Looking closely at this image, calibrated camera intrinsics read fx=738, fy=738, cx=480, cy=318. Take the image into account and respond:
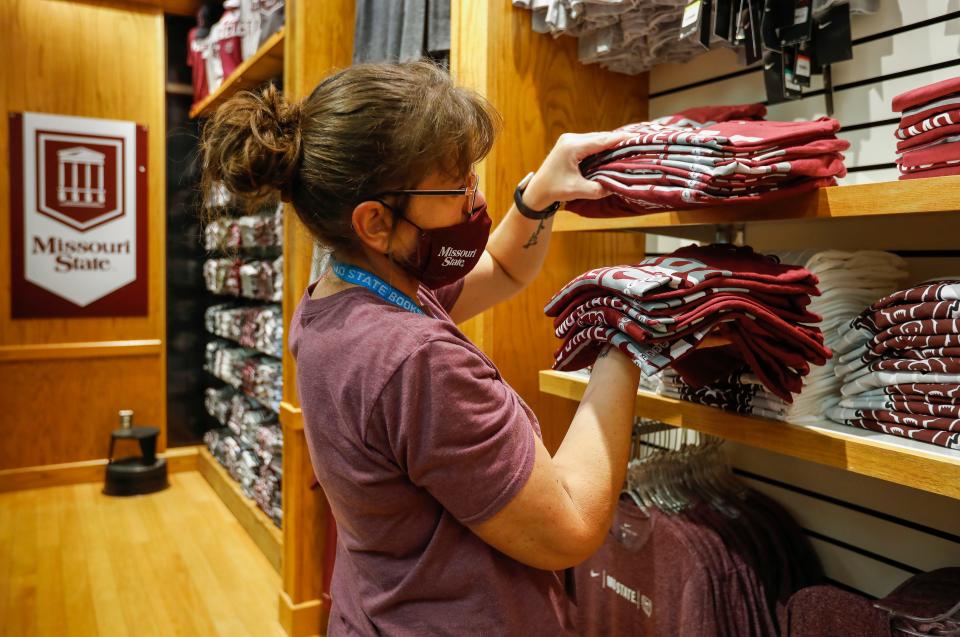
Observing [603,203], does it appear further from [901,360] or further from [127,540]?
[127,540]

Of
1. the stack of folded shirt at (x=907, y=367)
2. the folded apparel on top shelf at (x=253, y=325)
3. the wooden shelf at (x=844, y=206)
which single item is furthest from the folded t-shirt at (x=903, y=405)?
the folded apparel on top shelf at (x=253, y=325)

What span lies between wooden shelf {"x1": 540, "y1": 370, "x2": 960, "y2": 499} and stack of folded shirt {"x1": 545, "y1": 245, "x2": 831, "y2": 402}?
8 cm

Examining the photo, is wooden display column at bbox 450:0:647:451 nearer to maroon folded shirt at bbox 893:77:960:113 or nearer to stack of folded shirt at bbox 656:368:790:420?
stack of folded shirt at bbox 656:368:790:420

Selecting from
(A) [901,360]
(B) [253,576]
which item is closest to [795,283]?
(A) [901,360]

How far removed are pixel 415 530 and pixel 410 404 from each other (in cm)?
22

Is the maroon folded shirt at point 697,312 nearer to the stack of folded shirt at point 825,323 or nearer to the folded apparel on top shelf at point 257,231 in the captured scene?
the stack of folded shirt at point 825,323

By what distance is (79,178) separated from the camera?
14.6 feet

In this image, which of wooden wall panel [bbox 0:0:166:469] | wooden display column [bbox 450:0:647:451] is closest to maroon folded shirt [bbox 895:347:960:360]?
wooden display column [bbox 450:0:647:451]

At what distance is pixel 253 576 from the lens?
3.29m

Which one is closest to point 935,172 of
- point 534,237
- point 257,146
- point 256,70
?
point 534,237

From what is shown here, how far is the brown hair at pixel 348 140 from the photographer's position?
3.48ft

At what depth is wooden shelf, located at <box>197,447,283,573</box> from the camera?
341cm

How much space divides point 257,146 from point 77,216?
13.0 ft

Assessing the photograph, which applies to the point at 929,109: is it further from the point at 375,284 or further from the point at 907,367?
the point at 375,284
